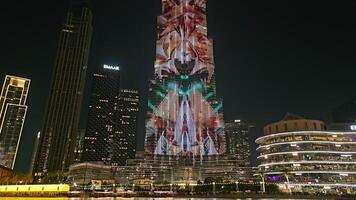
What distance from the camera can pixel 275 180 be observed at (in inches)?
5098

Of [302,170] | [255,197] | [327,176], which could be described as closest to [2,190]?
[255,197]

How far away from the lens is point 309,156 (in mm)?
127625

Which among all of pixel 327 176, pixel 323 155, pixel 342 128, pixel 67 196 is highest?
pixel 342 128

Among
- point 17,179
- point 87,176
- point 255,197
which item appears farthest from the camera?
point 87,176

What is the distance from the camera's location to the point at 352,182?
12250 cm

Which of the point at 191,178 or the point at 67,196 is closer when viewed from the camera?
the point at 67,196

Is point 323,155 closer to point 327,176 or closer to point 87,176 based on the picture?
point 327,176

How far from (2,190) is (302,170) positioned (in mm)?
114825

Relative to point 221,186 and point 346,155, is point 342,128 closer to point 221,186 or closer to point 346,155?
point 346,155

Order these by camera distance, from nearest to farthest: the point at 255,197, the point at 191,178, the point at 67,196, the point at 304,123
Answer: the point at 255,197
the point at 67,196
the point at 304,123
the point at 191,178

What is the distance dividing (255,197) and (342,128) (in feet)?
273

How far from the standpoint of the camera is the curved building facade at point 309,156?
403ft

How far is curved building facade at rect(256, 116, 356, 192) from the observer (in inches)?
4835

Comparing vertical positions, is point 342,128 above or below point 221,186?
above
